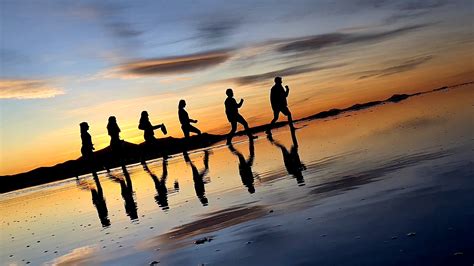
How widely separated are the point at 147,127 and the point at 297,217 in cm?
2098

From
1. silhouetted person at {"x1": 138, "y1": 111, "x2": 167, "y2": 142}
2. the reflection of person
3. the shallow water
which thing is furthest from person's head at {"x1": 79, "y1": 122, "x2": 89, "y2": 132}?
the shallow water

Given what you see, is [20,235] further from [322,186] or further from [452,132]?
[452,132]

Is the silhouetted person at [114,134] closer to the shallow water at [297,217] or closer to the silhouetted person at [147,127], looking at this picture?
the silhouetted person at [147,127]

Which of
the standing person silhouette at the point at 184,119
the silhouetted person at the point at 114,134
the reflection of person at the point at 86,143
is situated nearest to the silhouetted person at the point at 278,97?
the standing person silhouette at the point at 184,119

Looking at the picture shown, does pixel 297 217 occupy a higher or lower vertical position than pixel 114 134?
lower

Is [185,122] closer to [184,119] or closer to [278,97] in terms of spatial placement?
[184,119]

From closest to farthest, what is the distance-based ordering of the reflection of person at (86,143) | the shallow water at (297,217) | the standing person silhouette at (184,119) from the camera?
the shallow water at (297,217), the standing person silhouette at (184,119), the reflection of person at (86,143)

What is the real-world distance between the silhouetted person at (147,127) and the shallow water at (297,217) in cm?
1438

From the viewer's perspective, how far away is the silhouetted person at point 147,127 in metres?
25.3

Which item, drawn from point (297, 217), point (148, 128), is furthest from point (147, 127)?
point (297, 217)

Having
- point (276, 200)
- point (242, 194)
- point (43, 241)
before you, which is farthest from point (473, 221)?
point (43, 241)

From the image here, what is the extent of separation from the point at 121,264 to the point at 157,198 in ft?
15.7

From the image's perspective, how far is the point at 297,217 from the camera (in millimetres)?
5305

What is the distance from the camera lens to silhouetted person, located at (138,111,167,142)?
25281 mm
